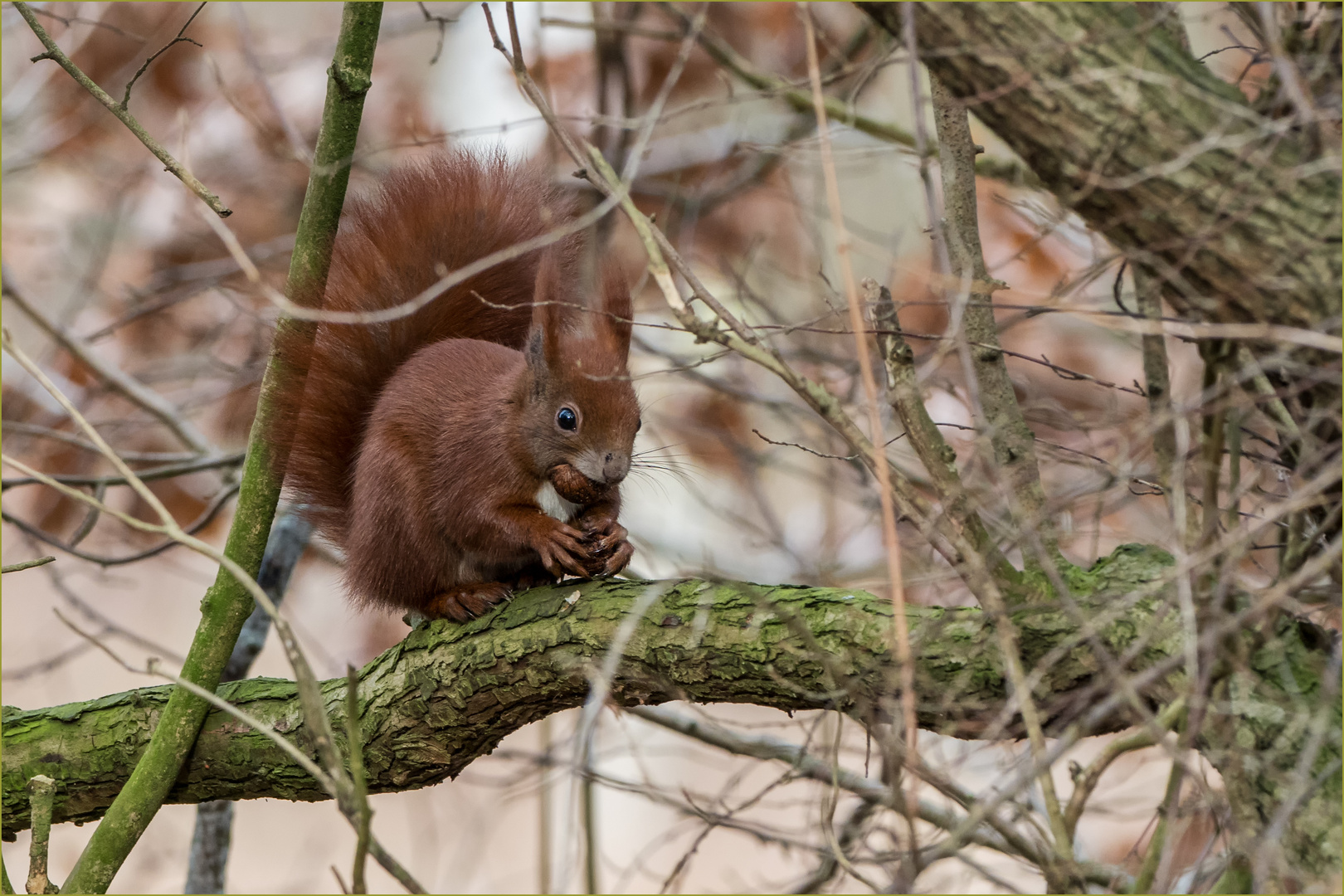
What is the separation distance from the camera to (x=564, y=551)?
7.38 feet

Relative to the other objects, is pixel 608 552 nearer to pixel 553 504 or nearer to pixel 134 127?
pixel 553 504

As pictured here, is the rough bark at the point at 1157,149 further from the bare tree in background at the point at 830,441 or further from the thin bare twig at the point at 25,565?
the thin bare twig at the point at 25,565

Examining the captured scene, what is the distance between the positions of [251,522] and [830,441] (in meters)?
1.52

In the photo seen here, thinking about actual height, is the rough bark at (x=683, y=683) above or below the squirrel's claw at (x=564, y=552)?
below

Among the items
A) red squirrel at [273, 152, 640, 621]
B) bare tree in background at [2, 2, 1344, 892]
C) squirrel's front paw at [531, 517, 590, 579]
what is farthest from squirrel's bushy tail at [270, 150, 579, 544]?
squirrel's front paw at [531, 517, 590, 579]

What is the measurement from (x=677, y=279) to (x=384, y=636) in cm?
163

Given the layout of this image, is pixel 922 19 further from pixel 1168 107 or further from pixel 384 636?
pixel 384 636

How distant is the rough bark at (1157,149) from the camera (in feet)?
4.64

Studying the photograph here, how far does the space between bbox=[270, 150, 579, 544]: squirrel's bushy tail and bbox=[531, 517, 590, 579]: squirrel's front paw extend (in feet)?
1.84

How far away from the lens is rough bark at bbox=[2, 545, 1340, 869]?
1487 millimetres

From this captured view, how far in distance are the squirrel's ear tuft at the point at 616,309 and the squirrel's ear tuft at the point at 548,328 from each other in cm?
9

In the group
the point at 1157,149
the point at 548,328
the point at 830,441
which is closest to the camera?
the point at 1157,149

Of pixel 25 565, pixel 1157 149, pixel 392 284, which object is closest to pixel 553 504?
pixel 392 284

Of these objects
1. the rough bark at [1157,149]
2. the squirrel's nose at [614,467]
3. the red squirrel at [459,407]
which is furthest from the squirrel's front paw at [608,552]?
the rough bark at [1157,149]
